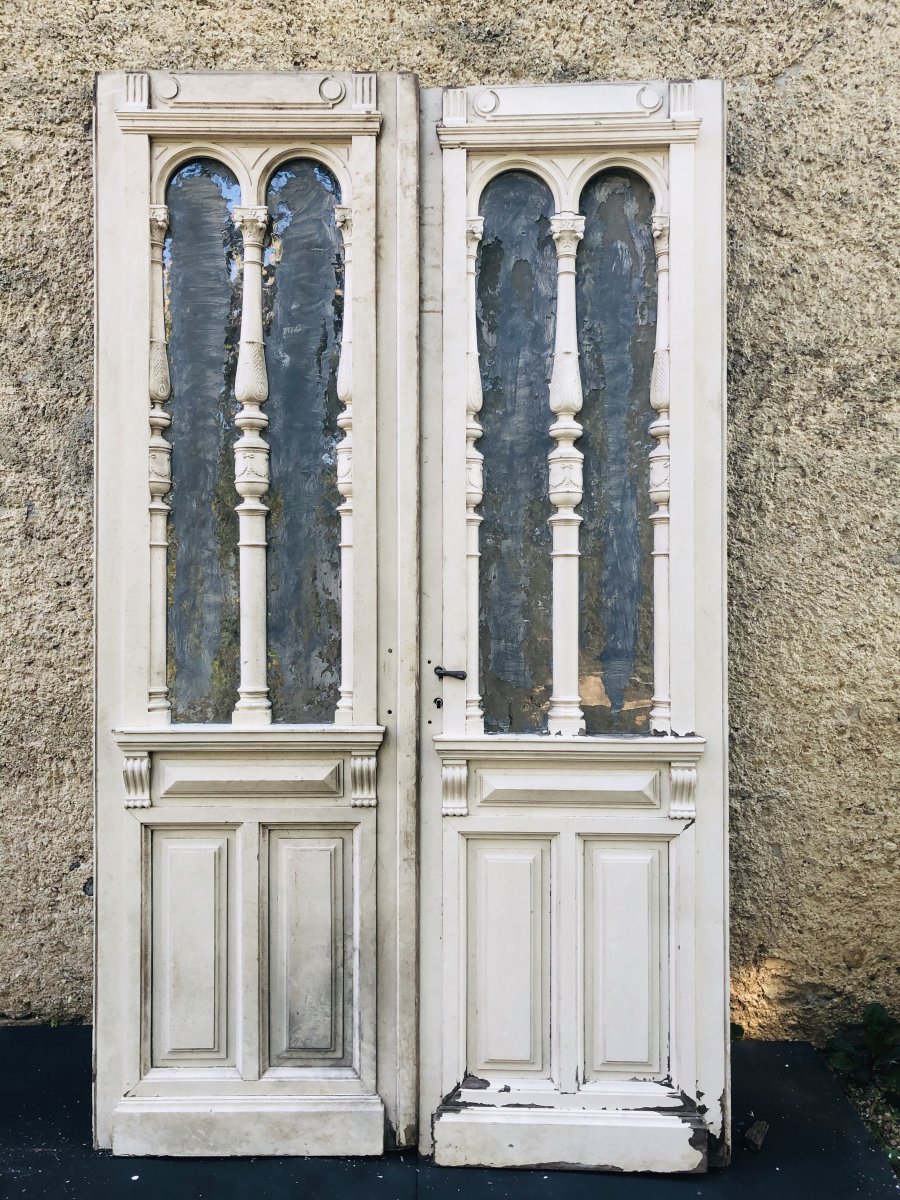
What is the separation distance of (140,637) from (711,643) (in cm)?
161

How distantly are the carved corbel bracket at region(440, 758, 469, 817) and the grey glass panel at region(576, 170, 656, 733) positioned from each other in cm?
39

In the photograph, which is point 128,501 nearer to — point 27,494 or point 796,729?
point 27,494

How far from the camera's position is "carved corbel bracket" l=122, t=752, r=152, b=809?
2.11 m

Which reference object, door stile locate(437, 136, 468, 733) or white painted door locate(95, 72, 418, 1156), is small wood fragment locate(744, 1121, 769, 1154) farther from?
door stile locate(437, 136, 468, 733)

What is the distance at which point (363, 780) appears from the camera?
213cm

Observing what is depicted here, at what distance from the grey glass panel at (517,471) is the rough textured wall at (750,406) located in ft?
2.59

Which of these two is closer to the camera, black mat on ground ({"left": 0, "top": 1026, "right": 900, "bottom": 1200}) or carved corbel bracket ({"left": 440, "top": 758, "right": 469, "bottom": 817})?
black mat on ground ({"left": 0, "top": 1026, "right": 900, "bottom": 1200})

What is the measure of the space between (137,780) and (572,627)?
1.30m

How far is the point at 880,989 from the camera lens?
2.60 meters

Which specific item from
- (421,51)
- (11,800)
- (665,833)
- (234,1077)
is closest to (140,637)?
(11,800)

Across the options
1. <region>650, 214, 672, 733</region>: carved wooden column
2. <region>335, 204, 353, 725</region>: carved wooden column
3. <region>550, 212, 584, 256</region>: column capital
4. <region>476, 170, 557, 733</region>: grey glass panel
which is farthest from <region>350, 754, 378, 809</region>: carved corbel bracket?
<region>550, 212, 584, 256</region>: column capital

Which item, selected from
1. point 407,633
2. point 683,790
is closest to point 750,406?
point 683,790

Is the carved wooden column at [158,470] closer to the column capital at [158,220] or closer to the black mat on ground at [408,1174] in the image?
the column capital at [158,220]

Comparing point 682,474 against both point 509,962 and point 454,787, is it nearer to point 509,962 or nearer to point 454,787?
point 454,787
